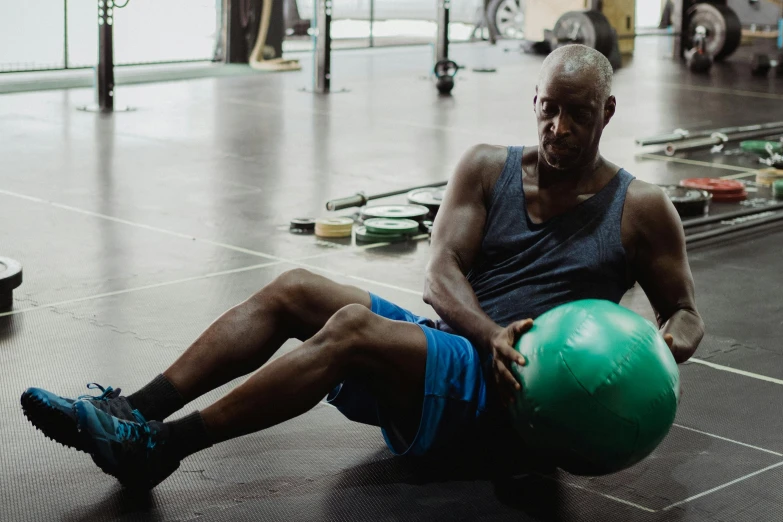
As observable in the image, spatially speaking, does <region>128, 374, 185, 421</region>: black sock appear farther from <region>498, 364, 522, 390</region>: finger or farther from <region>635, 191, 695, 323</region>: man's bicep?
<region>635, 191, 695, 323</region>: man's bicep

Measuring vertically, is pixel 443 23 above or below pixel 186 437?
above

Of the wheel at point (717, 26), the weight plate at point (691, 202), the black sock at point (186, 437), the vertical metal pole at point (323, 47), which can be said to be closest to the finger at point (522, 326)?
the black sock at point (186, 437)

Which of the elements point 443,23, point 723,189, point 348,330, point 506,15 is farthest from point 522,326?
point 506,15

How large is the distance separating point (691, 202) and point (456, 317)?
3.14m

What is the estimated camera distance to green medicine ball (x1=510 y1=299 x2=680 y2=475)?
202 cm

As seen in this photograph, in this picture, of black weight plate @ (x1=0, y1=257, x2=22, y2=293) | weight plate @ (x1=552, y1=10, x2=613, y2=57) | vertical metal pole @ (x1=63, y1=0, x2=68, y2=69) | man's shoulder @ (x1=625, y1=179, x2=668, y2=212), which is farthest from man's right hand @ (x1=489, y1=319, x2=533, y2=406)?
weight plate @ (x1=552, y1=10, x2=613, y2=57)

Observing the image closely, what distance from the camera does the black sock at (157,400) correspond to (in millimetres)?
2268

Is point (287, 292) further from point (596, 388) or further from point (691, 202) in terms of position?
point (691, 202)

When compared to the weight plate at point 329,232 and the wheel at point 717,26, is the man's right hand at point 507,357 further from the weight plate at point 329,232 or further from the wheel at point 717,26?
the wheel at point 717,26

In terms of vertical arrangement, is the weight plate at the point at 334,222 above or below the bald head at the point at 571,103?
below

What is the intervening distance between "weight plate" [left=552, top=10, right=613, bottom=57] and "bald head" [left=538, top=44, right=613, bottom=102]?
9.23m

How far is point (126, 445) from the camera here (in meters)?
2.09

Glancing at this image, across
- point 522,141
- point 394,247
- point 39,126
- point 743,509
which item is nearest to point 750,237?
point 394,247

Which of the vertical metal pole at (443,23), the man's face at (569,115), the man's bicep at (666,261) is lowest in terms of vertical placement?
the man's bicep at (666,261)
